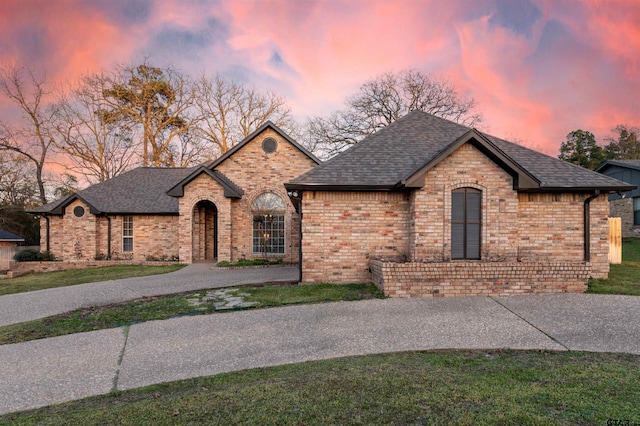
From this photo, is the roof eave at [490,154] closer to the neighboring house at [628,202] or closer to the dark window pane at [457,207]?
the dark window pane at [457,207]

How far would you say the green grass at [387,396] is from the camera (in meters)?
3.15

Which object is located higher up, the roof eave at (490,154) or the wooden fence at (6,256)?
the roof eave at (490,154)

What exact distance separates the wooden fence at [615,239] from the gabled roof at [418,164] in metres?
3.85

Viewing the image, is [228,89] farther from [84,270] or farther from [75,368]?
[75,368]

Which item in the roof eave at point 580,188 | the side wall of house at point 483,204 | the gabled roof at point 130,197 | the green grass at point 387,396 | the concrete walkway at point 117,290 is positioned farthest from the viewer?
the gabled roof at point 130,197

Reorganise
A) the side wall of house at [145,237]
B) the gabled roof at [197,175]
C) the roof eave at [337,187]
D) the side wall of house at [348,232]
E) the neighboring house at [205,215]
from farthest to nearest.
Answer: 1. the side wall of house at [145,237]
2. the neighboring house at [205,215]
3. the gabled roof at [197,175]
4. the side wall of house at [348,232]
5. the roof eave at [337,187]

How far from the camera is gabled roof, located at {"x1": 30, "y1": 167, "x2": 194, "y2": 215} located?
17766 mm

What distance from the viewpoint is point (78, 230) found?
17.7m

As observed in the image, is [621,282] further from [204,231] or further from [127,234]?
[127,234]

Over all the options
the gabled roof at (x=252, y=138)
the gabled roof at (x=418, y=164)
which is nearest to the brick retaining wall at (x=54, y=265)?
the gabled roof at (x=252, y=138)

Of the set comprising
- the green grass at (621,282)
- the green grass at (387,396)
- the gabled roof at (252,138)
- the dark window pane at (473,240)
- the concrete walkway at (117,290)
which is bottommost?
the concrete walkway at (117,290)

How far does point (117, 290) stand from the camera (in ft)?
34.2

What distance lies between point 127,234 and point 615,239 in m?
22.5

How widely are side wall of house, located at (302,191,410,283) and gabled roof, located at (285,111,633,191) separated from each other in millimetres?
449
